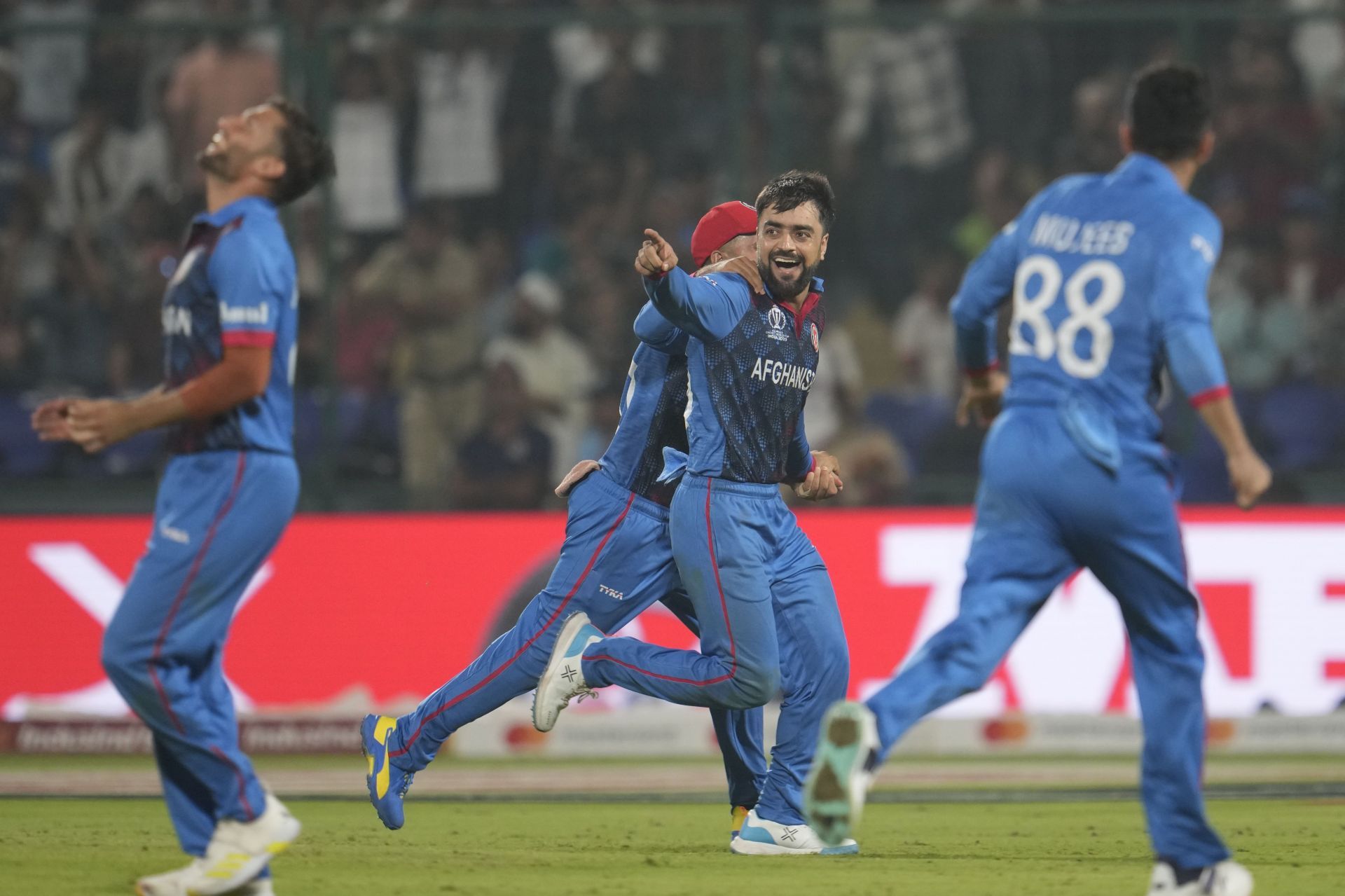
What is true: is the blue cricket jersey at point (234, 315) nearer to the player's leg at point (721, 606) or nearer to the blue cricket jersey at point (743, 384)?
the blue cricket jersey at point (743, 384)

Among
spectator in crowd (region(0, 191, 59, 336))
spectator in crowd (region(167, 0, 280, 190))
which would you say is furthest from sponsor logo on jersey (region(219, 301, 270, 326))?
spectator in crowd (region(0, 191, 59, 336))

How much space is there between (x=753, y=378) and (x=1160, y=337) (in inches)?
66.0

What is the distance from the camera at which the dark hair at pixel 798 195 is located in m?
6.73

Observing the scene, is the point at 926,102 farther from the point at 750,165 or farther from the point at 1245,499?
the point at 1245,499

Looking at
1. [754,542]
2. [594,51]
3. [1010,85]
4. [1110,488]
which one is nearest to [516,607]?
[594,51]

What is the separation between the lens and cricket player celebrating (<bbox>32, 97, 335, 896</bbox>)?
542 centimetres

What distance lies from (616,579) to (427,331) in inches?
242

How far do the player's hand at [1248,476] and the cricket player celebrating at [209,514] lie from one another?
8.84ft

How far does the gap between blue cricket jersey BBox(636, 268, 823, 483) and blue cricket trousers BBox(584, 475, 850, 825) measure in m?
0.09

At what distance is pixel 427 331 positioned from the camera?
13.0m

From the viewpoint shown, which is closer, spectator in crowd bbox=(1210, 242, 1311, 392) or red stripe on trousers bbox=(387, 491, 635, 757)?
red stripe on trousers bbox=(387, 491, 635, 757)

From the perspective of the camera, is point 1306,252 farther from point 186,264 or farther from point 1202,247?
point 186,264

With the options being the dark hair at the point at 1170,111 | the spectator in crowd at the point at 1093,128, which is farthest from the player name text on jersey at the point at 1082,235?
the spectator in crowd at the point at 1093,128

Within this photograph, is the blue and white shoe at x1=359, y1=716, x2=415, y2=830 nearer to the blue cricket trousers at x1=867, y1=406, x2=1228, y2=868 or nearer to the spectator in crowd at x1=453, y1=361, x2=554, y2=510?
the blue cricket trousers at x1=867, y1=406, x2=1228, y2=868
